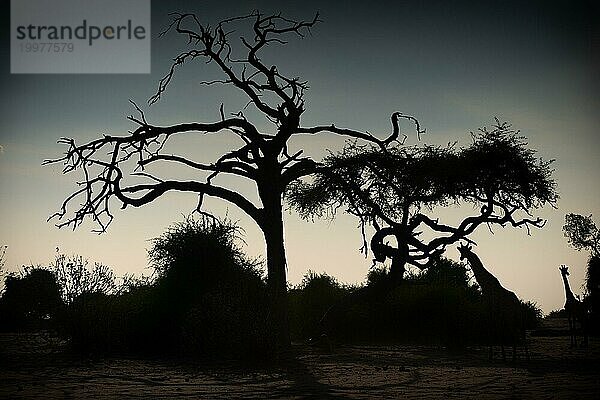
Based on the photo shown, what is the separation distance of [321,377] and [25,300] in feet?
55.1

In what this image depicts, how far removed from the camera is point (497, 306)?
1873cm

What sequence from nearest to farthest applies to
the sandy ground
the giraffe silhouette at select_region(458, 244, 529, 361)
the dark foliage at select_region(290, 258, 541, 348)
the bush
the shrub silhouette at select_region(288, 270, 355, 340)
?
1. the sandy ground
2. the giraffe silhouette at select_region(458, 244, 529, 361)
3. the dark foliage at select_region(290, 258, 541, 348)
4. the bush
5. the shrub silhouette at select_region(288, 270, 355, 340)

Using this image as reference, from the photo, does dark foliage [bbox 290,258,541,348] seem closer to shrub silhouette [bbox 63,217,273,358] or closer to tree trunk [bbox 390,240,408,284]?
tree trunk [bbox 390,240,408,284]

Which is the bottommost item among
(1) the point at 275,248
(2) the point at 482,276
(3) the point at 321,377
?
(3) the point at 321,377

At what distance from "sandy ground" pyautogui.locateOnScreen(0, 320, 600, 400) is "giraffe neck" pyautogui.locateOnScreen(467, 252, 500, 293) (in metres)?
2.78

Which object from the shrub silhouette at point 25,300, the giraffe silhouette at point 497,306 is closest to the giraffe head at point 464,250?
the giraffe silhouette at point 497,306

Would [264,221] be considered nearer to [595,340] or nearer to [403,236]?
[403,236]

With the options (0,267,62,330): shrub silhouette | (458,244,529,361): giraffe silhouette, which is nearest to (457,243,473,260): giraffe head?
(458,244,529,361): giraffe silhouette

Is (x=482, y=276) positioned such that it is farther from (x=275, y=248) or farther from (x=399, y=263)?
(x=275, y=248)

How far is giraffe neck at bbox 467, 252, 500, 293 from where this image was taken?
2117 centimetres

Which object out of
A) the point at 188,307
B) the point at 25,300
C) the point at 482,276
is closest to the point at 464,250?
the point at 482,276

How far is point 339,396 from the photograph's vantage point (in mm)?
10234

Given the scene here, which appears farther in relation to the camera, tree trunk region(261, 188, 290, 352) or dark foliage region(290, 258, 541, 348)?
dark foliage region(290, 258, 541, 348)

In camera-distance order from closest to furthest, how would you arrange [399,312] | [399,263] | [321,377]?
[321,377] → [399,263] → [399,312]
